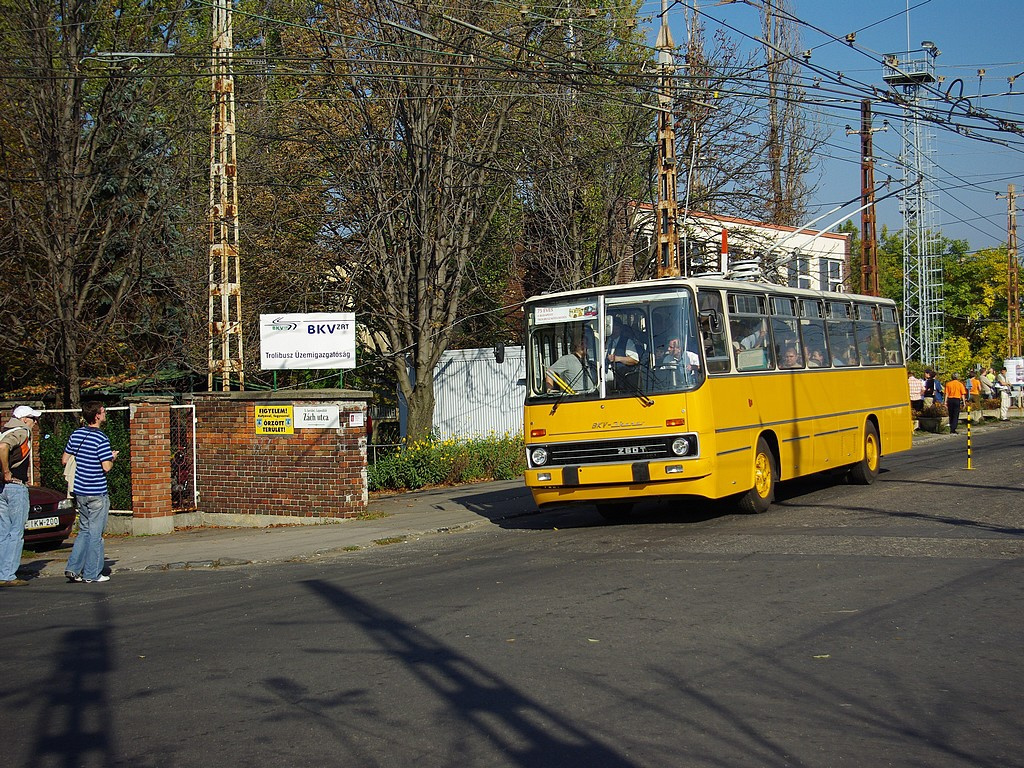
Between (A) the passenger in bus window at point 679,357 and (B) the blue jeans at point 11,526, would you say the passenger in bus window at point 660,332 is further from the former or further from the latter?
(B) the blue jeans at point 11,526

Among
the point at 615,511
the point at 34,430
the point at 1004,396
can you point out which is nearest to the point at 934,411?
the point at 1004,396

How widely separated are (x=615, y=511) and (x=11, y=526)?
8.20m

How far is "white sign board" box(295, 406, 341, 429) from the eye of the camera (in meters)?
17.2

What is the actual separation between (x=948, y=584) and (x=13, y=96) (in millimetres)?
17097

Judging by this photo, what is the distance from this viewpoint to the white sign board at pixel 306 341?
18.8 m

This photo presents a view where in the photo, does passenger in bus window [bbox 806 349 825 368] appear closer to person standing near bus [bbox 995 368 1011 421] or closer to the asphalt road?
the asphalt road

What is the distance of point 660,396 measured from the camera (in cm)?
1377

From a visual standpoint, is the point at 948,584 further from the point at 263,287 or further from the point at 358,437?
the point at 263,287

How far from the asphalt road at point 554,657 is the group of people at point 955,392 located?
1926 cm

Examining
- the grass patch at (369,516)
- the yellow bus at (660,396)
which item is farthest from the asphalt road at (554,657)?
the grass patch at (369,516)

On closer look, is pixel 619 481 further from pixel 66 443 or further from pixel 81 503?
pixel 66 443

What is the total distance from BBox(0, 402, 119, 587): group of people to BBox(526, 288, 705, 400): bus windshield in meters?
5.54

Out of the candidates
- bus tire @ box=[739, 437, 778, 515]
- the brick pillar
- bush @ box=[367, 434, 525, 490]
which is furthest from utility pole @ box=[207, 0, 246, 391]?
bus tire @ box=[739, 437, 778, 515]

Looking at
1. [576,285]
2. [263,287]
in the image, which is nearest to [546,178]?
[576,285]
